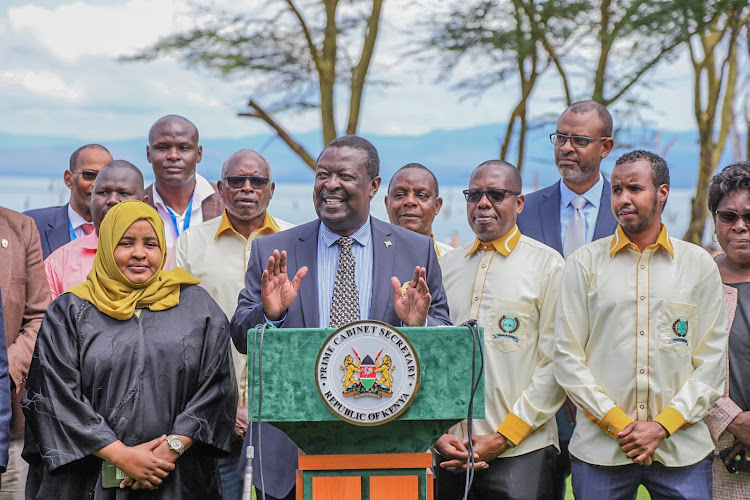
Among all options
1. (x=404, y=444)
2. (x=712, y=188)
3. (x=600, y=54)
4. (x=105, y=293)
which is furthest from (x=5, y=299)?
(x=600, y=54)

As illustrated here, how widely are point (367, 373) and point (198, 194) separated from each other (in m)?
3.12

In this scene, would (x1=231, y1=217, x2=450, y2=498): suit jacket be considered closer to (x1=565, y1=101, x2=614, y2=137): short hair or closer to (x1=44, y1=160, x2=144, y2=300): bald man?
(x1=44, y1=160, x2=144, y2=300): bald man

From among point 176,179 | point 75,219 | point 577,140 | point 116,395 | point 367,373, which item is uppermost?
point 577,140

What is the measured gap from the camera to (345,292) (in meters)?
4.28

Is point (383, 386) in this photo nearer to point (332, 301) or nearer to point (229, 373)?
point (332, 301)

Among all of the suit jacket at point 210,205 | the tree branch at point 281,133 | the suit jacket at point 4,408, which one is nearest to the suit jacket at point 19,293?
the suit jacket at point 4,408

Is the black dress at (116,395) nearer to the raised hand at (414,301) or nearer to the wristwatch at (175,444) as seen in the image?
the wristwatch at (175,444)

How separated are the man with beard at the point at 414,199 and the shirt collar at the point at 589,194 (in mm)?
757

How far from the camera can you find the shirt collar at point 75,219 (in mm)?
6301

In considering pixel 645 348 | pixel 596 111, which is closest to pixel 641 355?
pixel 645 348

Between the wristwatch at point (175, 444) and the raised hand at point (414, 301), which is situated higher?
the raised hand at point (414, 301)

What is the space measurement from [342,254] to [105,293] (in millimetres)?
1080

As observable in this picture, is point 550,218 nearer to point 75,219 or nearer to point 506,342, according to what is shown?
point 506,342

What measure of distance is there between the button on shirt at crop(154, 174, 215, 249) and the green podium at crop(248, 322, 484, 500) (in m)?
2.64
